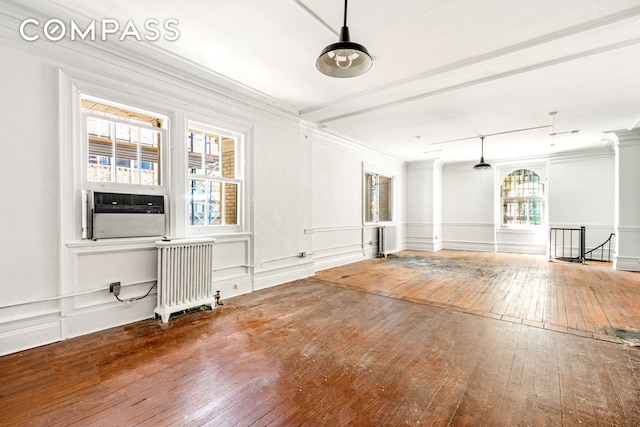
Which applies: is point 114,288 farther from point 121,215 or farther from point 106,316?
point 121,215

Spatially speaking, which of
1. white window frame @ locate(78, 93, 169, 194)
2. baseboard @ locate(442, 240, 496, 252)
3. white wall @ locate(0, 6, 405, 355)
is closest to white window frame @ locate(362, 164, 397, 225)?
baseboard @ locate(442, 240, 496, 252)

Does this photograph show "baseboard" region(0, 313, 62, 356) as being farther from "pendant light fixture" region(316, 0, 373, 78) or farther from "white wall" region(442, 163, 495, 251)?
"white wall" region(442, 163, 495, 251)

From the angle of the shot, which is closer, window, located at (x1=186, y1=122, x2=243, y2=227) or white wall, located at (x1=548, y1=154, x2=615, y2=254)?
window, located at (x1=186, y1=122, x2=243, y2=227)

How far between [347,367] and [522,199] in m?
9.07

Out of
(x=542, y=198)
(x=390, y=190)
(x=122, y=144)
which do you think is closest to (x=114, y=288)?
(x=122, y=144)

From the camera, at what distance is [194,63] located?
333cm

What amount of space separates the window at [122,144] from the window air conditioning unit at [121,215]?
0.23 m

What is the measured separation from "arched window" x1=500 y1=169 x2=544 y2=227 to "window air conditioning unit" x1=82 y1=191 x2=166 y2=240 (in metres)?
9.58

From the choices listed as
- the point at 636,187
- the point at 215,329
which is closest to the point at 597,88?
the point at 636,187

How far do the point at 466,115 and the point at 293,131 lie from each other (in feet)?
9.92

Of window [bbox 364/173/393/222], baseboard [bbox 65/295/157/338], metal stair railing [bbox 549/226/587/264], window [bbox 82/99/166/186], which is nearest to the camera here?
baseboard [bbox 65/295/157/338]

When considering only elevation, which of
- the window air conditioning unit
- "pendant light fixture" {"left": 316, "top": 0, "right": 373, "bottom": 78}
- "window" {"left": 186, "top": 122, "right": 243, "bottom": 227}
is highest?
"pendant light fixture" {"left": 316, "top": 0, "right": 373, "bottom": 78}

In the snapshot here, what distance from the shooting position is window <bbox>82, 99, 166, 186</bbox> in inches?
116

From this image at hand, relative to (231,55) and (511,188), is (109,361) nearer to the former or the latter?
(231,55)
